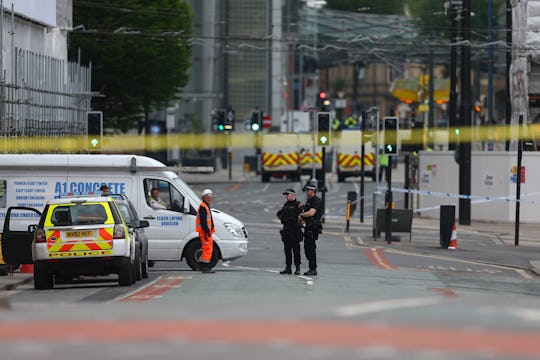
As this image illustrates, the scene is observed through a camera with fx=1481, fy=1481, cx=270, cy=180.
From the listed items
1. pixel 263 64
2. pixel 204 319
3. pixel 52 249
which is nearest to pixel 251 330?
pixel 204 319

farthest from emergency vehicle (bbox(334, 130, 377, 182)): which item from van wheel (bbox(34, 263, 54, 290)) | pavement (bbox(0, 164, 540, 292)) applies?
van wheel (bbox(34, 263, 54, 290))

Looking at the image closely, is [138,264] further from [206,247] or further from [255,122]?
[255,122]

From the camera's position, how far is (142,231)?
2775 cm

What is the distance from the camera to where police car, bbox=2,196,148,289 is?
24266 millimetres

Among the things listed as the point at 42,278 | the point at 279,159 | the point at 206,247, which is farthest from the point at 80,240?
the point at 279,159

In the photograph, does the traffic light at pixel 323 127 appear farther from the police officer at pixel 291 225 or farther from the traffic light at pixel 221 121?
the traffic light at pixel 221 121

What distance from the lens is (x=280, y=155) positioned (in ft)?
255

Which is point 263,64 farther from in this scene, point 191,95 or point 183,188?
point 183,188

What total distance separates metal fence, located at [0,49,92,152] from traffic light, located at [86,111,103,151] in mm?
1482

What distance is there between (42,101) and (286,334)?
1357 inches

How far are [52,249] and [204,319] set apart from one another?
37.3 ft

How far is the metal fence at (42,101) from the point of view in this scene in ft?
131

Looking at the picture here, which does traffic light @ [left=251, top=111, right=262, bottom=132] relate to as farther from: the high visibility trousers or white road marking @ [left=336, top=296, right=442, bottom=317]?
white road marking @ [left=336, top=296, right=442, bottom=317]

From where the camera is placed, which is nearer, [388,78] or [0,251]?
[0,251]
